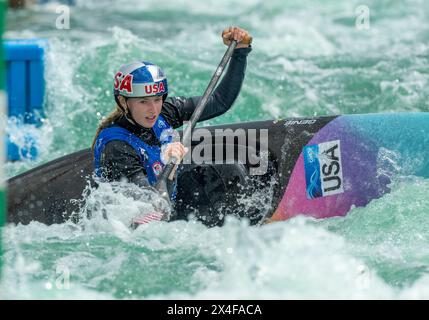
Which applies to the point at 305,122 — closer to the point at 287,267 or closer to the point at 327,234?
the point at 327,234

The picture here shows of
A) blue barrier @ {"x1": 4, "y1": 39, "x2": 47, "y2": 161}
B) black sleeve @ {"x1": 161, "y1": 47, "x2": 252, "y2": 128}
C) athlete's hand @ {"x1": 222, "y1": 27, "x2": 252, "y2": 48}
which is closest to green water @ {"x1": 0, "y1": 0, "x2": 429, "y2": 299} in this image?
blue barrier @ {"x1": 4, "y1": 39, "x2": 47, "y2": 161}

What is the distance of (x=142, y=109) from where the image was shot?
15.4 ft

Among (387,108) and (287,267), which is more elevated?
(387,108)

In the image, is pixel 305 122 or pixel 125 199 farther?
pixel 305 122

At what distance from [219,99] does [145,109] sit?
2.32 ft

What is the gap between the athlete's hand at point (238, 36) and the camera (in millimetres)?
5148

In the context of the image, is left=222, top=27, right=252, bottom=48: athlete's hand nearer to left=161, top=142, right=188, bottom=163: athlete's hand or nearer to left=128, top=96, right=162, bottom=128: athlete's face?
left=128, top=96, right=162, bottom=128: athlete's face

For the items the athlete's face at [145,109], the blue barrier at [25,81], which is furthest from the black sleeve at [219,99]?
the blue barrier at [25,81]

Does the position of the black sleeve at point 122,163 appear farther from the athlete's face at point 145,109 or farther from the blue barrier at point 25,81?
the blue barrier at point 25,81

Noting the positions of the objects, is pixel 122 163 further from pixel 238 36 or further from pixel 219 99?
pixel 238 36

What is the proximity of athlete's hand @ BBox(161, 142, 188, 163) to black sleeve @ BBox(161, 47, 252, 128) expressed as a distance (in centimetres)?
53

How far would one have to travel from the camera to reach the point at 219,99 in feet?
17.3

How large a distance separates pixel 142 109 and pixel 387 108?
3.81 metres

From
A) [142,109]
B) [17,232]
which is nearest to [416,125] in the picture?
[142,109]
